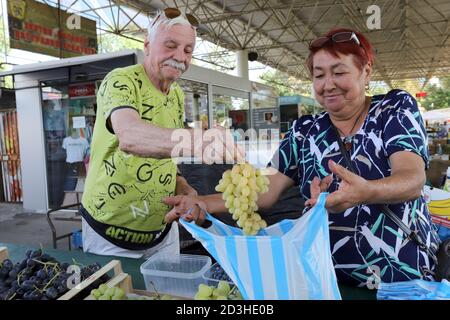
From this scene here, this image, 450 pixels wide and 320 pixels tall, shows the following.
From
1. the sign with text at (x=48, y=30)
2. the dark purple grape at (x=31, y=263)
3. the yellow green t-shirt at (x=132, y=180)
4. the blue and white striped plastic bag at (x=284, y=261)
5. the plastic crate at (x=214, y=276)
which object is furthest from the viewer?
the sign with text at (x=48, y=30)

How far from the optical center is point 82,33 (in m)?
8.20

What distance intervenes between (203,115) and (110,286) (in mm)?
7162

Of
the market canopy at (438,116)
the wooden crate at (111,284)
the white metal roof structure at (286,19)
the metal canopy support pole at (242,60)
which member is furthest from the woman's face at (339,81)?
the market canopy at (438,116)

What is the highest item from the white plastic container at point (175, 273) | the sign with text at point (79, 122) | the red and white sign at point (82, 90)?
the red and white sign at point (82, 90)

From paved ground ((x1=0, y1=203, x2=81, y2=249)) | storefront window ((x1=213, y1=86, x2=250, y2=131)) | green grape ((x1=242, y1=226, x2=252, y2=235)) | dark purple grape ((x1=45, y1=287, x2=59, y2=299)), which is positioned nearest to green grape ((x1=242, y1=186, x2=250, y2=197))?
green grape ((x1=242, y1=226, x2=252, y2=235))

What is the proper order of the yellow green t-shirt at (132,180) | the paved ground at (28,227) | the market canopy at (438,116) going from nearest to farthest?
the yellow green t-shirt at (132,180) < the paved ground at (28,227) < the market canopy at (438,116)

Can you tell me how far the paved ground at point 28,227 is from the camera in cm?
579

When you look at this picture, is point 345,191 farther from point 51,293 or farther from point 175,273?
point 51,293

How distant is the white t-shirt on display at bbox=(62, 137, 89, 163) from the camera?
721 cm

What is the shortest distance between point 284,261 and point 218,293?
0.22m

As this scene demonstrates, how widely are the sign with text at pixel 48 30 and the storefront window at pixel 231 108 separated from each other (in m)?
2.96

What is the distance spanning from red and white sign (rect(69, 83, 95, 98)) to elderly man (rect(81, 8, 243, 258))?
540 centimetres

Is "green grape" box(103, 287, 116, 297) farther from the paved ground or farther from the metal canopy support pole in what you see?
the metal canopy support pole

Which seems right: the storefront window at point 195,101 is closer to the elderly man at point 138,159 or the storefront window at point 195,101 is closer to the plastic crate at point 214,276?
the elderly man at point 138,159
